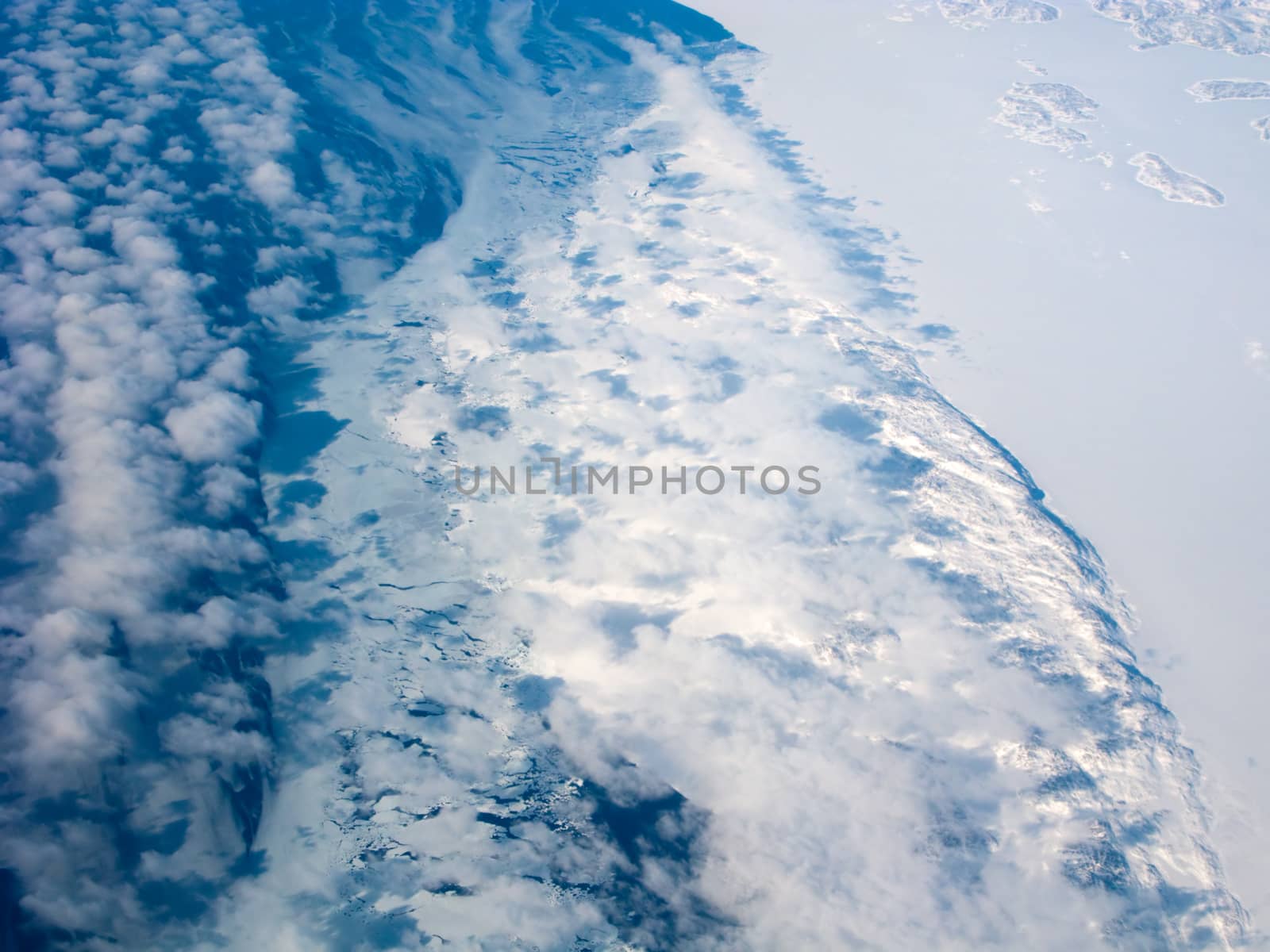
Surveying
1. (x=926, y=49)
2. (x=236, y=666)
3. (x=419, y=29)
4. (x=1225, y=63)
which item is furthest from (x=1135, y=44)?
(x=236, y=666)

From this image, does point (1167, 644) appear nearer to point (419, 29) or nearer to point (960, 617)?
point (960, 617)

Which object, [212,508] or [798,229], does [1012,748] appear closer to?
[212,508]

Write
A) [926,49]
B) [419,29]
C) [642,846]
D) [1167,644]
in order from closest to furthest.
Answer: [642,846], [1167,644], [419,29], [926,49]

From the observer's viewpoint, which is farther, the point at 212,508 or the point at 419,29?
the point at 419,29

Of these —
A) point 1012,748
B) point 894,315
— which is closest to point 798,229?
point 894,315

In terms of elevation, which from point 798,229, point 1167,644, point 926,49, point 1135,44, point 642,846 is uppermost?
point 1135,44

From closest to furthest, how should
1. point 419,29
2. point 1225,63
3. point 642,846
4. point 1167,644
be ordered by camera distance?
point 642,846
point 1167,644
point 419,29
point 1225,63

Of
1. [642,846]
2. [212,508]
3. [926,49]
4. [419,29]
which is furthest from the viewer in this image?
[926,49]

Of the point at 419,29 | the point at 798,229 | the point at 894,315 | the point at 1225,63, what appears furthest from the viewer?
the point at 1225,63

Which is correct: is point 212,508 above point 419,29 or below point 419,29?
below
